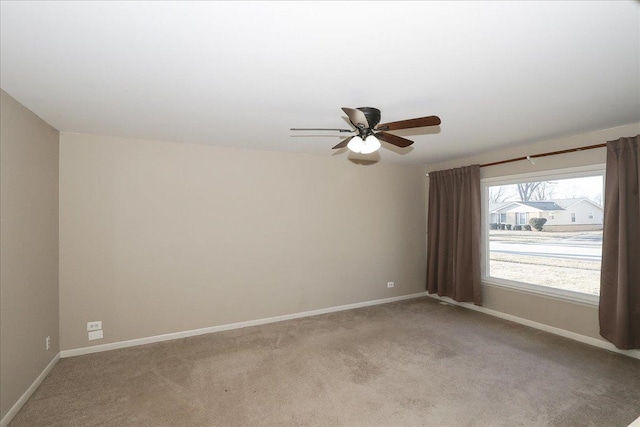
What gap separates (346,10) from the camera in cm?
130

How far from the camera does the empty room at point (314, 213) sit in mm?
1550

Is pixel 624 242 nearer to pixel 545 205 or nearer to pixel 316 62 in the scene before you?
pixel 545 205

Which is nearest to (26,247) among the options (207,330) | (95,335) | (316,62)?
(95,335)

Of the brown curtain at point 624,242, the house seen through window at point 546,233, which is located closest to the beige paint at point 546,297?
the house seen through window at point 546,233

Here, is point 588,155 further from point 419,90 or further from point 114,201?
point 114,201

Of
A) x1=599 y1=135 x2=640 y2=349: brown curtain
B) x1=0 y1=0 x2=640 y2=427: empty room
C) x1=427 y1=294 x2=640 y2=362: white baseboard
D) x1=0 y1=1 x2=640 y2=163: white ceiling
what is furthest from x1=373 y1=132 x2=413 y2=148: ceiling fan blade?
x1=427 y1=294 x2=640 y2=362: white baseboard

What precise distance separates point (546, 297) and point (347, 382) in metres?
2.88

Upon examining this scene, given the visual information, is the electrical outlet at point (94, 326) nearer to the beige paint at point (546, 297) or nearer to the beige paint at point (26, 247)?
the beige paint at point (26, 247)

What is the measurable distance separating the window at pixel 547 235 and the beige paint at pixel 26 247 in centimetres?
526

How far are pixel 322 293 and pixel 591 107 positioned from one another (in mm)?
3664

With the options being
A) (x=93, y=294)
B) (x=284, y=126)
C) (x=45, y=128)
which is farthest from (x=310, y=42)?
(x=93, y=294)

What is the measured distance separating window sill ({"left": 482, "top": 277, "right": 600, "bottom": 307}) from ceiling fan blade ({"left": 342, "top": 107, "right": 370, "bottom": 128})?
333 centimetres

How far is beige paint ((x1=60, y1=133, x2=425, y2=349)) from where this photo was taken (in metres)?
3.08

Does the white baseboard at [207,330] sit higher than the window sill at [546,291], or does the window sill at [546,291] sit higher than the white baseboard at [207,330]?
the window sill at [546,291]
